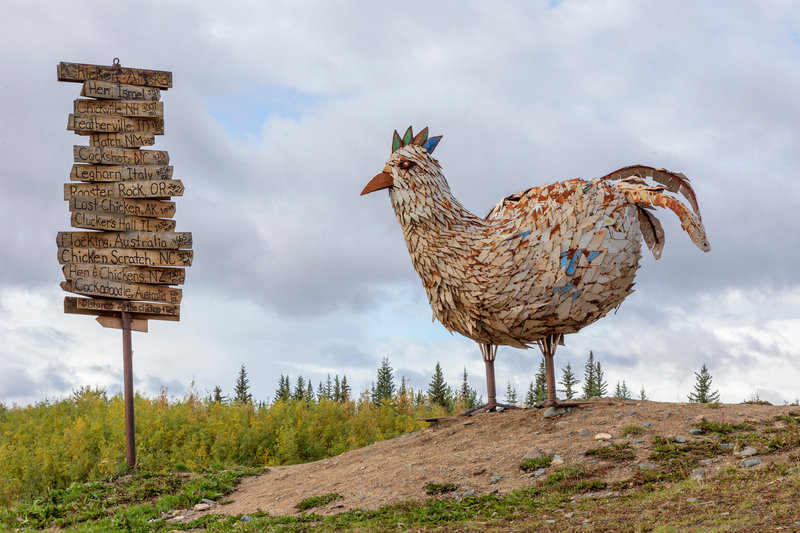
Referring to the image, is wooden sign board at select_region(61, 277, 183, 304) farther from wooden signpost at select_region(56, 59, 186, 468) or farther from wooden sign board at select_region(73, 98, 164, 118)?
wooden sign board at select_region(73, 98, 164, 118)

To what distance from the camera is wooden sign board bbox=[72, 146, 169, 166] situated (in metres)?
11.6

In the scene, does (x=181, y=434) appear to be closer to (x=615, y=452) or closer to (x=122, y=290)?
(x=122, y=290)

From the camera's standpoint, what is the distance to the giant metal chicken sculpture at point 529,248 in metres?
9.56

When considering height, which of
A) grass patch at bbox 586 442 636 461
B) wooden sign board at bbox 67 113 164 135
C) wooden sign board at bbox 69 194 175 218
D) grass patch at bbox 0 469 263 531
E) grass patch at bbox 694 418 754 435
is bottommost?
grass patch at bbox 0 469 263 531

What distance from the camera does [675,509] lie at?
5.98m

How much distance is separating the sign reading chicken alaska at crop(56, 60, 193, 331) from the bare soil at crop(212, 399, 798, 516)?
402 centimetres

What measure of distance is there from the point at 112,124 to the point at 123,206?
1546mm

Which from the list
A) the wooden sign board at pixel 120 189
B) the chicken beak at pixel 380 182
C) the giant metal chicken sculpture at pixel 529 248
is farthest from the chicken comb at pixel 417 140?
the wooden sign board at pixel 120 189

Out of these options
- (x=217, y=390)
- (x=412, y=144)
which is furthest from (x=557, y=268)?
(x=217, y=390)

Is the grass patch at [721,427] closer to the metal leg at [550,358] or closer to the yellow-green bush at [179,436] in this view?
the metal leg at [550,358]

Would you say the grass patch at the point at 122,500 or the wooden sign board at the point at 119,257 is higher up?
the wooden sign board at the point at 119,257

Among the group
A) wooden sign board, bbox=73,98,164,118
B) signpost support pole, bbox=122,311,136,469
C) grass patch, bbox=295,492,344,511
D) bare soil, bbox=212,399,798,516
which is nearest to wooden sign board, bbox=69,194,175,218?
wooden sign board, bbox=73,98,164,118

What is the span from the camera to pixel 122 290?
11328 millimetres

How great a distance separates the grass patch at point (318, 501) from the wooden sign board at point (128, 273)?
5409 mm
